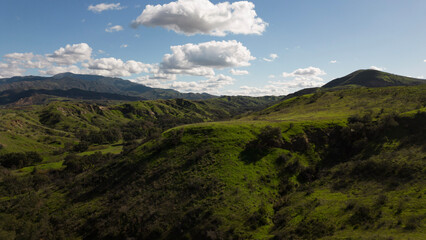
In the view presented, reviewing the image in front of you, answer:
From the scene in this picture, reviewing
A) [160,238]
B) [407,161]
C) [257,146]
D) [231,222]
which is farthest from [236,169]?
[407,161]

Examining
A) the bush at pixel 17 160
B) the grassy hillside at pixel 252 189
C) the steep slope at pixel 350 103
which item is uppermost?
the steep slope at pixel 350 103

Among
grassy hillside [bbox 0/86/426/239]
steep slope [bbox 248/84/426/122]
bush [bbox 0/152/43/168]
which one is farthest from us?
bush [bbox 0/152/43/168]

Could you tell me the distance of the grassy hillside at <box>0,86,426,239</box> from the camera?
30875 millimetres

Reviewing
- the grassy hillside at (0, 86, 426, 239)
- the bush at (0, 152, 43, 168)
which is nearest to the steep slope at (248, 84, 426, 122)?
the grassy hillside at (0, 86, 426, 239)

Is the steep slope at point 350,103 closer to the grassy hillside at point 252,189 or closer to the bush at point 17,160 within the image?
the grassy hillside at point 252,189

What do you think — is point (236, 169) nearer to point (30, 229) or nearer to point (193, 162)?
point (193, 162)

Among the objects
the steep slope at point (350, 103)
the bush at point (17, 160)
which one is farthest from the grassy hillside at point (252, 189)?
the bush at point (17, 160)

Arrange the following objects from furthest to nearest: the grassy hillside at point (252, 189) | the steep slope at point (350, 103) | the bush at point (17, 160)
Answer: the bush at point (17, 160), the steep slope at point (350, 103), the grassy hillside at point (252, 189)

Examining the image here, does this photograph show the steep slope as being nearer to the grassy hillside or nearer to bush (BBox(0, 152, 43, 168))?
the grassy hillside

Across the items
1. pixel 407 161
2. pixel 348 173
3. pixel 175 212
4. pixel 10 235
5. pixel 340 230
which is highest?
pixel 407 161

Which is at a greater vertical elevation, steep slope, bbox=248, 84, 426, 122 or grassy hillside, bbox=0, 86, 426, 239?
steep slope, bbox=248, 84, 426, 122

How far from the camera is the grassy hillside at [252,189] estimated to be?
101 ft

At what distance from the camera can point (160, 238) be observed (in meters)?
36.4

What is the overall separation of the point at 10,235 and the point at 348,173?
235ft
